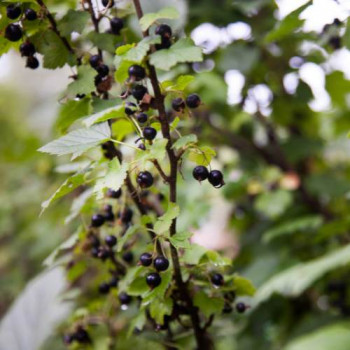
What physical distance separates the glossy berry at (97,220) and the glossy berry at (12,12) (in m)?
0.34

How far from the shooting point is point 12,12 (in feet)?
2.26

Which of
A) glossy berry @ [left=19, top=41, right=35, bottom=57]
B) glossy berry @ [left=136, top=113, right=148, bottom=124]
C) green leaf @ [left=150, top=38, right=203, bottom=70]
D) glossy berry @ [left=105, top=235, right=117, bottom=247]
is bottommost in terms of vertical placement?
glossy berry @ [left=105, top=235, right=117, bottom=247]

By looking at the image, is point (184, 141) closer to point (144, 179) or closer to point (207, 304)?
point (144, 179)

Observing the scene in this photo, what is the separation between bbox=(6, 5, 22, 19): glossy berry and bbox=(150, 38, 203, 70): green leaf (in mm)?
222

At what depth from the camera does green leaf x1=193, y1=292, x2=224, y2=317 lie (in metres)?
0.74

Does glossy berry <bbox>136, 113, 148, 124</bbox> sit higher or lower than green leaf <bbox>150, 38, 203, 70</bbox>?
lower

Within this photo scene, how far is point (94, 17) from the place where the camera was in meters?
0.76

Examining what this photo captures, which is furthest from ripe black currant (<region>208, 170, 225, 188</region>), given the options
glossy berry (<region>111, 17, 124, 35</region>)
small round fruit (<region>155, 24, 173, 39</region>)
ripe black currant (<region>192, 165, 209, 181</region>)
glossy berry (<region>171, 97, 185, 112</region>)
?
glossy berry (<region>111, 17, 124, 35</region>)

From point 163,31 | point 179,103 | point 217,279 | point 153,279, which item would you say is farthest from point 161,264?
point 163,31

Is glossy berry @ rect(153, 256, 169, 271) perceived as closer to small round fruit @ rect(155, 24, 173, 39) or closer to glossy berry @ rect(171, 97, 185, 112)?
glossy berry @ rect(171, 97, 185, 112)

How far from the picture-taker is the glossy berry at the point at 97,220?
0.80 metres

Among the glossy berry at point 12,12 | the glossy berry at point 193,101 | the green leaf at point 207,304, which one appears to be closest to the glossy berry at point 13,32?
the glossy berry at point 12,12

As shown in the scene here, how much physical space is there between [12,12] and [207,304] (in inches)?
21.0

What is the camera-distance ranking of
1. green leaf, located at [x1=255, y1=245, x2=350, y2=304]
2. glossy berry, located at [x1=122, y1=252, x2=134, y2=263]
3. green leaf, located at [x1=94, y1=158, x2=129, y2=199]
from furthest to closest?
1. green leaf, located at [x1=255, y1=245, x2=350, y2=304]
2. glossy berry, located at [x1=122, y1=252, x2=134, y2=263]
3. green leaf, located at [x1=94, y1=158, x2=129, y2=199]
